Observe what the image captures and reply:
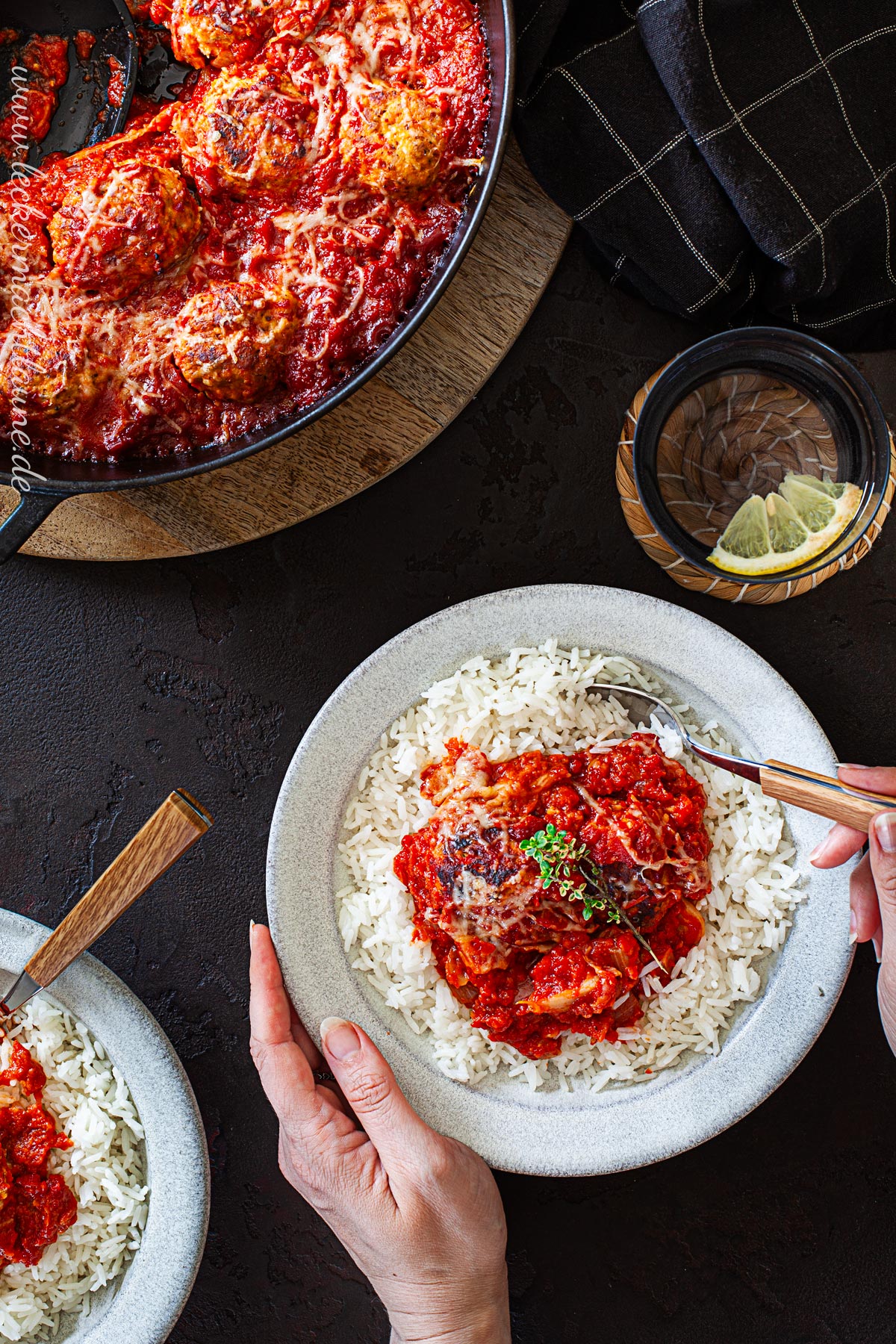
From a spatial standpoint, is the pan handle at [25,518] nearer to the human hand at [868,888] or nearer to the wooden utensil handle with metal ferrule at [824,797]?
the wooden utensil handle with metal ferrule at [824,797]

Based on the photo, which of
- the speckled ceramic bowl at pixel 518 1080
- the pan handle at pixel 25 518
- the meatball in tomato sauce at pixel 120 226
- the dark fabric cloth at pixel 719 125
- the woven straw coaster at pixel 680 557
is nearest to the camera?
the pan handle at pixel 25 518

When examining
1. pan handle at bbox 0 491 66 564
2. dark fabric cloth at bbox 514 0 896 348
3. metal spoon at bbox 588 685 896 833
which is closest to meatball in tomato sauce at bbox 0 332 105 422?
pan handle at bbox 0 491 66 564

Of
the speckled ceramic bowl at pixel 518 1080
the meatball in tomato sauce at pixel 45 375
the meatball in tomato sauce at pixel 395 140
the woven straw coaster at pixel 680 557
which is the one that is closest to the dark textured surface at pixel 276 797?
the woven straw coaster at pixel 680 557

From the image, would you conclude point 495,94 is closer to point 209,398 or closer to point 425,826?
point 209,398

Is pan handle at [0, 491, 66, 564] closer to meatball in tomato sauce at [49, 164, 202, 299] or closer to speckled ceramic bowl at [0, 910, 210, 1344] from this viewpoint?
meatball in tomato sauce at [49, 164, 202, 299]

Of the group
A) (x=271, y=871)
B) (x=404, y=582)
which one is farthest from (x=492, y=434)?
(x=271, y=871)

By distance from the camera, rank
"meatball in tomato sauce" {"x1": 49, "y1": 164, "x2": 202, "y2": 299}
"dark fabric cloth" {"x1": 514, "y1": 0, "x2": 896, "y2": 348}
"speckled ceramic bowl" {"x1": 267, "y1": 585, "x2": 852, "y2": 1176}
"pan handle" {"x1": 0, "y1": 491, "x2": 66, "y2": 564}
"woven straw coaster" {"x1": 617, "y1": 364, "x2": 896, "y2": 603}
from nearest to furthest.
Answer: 1. "pan handle" {"x1": 0, "y1": 491, "x2": 66, "y2": 564}
2. "meatball in tomato sauce" {"x1": 49, "y1": 164, "x2": 202, "y2": 299}
3. "dark fabric cloth" {"x1": 514, "y1": 0, "x2": 896, "y2": 348}
4. "speckled ceramic bowl" {"x1": 267, "y1": 585, "x2": 852, "y2": 1176}
5. "woven straw coaster" {"x1": 617, "y1": 364, "x2": 896, "y2": 603}

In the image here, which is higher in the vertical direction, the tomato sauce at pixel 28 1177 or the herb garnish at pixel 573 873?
the herb garnish at pixel 573 873
